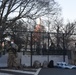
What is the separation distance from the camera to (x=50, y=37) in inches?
1320

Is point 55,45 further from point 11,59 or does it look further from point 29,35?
point 11,59

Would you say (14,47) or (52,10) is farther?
(52,10)

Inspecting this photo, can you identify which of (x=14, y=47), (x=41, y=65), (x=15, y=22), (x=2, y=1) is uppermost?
(x=2, y=1)

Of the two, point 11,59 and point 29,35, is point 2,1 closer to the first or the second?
point 29,35

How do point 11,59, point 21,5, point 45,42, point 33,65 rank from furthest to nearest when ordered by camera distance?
point 21,5 < point 45,42 < point 33,65 < point 11,59

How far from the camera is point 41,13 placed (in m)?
43.8

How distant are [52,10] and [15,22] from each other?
224 inches

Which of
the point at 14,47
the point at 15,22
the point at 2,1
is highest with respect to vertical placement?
the point at 2,1

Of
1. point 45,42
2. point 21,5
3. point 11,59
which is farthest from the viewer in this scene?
point 21,5

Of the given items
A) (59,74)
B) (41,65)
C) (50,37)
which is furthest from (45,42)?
(59,74)

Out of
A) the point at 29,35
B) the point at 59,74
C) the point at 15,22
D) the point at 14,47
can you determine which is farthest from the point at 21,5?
the point at 59,74

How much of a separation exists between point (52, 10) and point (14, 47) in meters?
14.1

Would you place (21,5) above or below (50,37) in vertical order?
above

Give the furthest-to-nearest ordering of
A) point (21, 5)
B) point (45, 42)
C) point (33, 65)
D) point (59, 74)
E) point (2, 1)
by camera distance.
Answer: point (21, 5)
point (2, 1)
point (45, 42)
point (33, 65)
point (59, 74)
